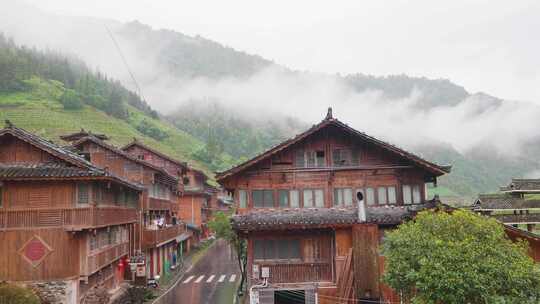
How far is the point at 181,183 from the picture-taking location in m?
60.0

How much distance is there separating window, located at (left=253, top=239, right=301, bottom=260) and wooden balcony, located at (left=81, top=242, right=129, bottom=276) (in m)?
9.52

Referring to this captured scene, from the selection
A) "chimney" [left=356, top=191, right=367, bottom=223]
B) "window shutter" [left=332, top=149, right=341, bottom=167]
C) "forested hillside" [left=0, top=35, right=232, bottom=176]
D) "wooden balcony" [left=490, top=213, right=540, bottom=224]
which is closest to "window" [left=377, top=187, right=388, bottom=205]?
"chimney" [left=356, top=191, right=367, bottom=223]

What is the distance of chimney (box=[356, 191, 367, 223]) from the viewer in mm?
23950

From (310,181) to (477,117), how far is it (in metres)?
174

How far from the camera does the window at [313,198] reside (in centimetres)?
2658

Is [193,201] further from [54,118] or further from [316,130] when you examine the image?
[316,130]

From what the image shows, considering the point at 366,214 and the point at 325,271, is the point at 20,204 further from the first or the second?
the point at 366,214

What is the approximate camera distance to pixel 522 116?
172125 millimetres

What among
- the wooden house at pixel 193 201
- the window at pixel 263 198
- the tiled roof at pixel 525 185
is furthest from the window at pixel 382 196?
the wooden house at pixel 193 201

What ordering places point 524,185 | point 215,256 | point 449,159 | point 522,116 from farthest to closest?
point 522,116, point 449,159, point 215,256, point 524,185

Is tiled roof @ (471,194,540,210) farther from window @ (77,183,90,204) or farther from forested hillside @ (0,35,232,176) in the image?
forested hillside @ (0,35,232,176)

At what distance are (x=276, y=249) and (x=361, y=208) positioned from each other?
518 centimetres

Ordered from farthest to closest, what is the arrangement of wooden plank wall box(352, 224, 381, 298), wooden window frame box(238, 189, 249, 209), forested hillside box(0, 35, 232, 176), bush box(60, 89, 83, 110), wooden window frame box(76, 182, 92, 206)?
bush box(60, 89, 83, 110), forested hillside box(0, 35, 232, 176), wooden window frame box(238, 189, 249, 209), wooden window frame box(76, 182, 92, 206), wooden plank wall box(352, 224, 381, 298)

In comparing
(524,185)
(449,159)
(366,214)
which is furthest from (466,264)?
(449,159)
